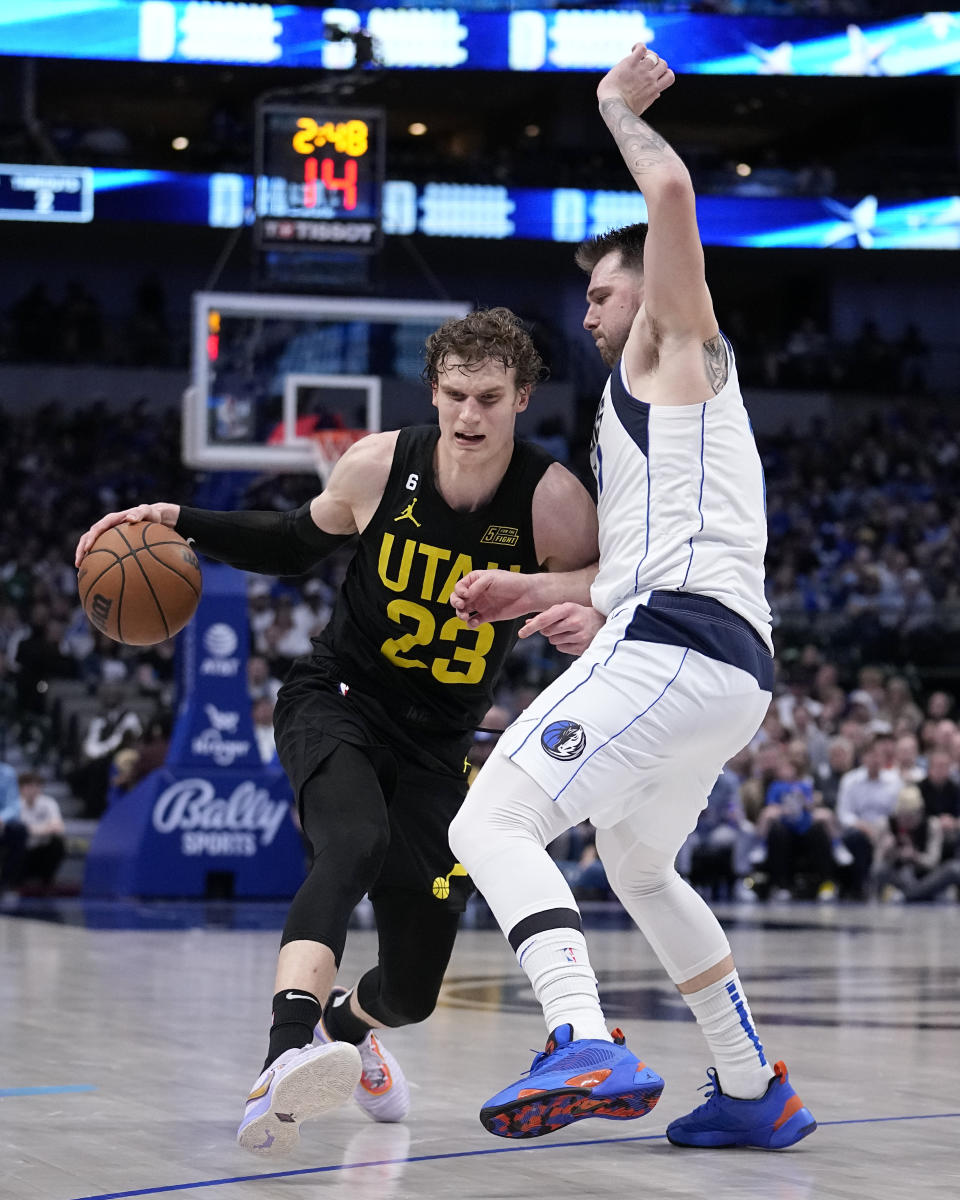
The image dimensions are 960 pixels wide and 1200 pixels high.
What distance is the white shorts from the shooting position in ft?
13.6

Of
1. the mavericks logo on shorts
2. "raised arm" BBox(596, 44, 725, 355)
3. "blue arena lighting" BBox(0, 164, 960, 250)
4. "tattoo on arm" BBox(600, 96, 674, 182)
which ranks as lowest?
the mavericks logo on shorts

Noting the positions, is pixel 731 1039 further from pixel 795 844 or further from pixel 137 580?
pixel 795 844

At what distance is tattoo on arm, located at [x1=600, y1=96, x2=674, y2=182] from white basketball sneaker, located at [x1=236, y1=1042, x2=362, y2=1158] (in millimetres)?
2162

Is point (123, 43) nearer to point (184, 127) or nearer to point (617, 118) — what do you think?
point (184, 127)

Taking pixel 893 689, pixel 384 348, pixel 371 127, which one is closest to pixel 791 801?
pixel 893 689

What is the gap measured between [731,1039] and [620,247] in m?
2.16

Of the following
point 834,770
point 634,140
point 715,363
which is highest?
point 634,140

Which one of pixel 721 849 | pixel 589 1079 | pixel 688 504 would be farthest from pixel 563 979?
pixel 721 849

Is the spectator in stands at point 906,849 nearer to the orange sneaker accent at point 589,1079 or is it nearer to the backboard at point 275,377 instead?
the backboard at point 275,377

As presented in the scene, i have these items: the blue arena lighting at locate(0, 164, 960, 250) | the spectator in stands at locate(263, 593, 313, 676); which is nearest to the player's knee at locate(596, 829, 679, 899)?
the spectator in stands at locate(263, 593, 313, 676)

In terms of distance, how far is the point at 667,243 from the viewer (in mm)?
4133

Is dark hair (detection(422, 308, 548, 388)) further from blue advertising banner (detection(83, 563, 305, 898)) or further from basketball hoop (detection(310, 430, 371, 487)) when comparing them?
basketball hoop (detection(310, 430, 371, 487))

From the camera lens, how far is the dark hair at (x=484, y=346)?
15.4ft

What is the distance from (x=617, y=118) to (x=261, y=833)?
35.1ft
